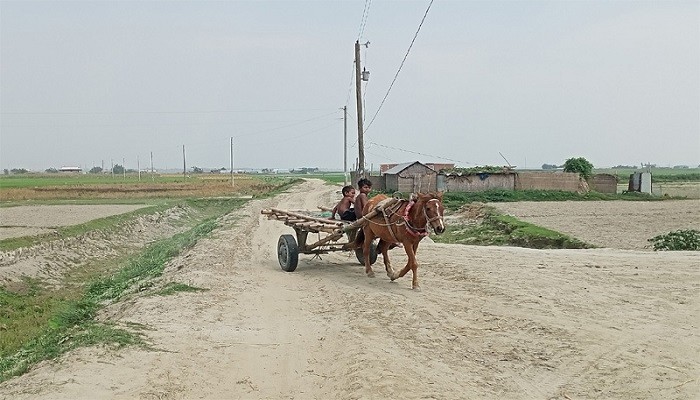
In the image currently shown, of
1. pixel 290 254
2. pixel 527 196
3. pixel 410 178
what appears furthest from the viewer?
pixel 410 178

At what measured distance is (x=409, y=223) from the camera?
1078cm

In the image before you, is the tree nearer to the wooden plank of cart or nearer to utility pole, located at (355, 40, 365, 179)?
utility pole, located at (355, 40, 365, 179)

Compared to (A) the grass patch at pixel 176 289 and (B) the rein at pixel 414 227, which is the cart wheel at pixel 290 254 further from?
(B) the rein at pixel 414 227

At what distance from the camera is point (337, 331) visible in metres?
8.37

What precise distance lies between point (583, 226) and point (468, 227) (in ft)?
14.4

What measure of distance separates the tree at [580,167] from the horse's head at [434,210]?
129ft

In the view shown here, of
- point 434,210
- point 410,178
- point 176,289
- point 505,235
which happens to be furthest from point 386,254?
point 410,178

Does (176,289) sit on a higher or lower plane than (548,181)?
lower

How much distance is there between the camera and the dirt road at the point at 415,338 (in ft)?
20.5

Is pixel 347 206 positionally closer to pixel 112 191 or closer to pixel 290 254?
pixel 290 254

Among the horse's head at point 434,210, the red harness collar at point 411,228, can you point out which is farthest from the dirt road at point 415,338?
the horse's head at point 434,210

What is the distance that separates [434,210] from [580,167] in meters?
40.2

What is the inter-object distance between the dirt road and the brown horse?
645 millimetres

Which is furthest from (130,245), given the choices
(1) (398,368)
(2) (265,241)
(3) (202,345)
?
(1) (398,368)
